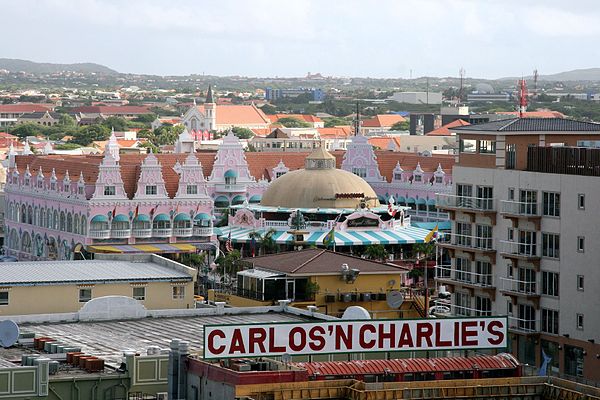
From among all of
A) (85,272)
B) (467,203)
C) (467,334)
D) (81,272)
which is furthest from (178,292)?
(467,334)

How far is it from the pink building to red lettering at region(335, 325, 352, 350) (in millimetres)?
82937

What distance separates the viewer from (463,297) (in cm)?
8181

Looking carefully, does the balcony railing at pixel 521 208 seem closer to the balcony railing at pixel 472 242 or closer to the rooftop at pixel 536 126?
the balcony railing at pixel 472 242

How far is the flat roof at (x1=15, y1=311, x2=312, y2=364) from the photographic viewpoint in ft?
205

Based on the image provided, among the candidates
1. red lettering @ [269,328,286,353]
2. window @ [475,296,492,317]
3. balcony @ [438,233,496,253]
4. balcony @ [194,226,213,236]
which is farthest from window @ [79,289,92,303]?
balcony @ [194,226,213,236]

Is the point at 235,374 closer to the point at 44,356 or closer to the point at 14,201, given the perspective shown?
the point at 44,356

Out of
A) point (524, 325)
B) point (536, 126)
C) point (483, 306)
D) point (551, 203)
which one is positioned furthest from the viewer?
point (483, 306)

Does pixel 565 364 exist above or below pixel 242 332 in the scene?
below

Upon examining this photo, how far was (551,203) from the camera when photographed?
76.2 metres

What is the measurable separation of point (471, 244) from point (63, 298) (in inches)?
601

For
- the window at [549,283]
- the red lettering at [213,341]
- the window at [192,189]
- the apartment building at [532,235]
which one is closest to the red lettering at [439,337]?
the red lettering at [213,341]

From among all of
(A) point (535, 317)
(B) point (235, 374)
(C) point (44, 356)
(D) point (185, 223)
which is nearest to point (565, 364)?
(A) point (535, 317)

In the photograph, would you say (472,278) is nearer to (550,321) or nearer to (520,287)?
(520,287)

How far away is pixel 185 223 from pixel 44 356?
279 ft
